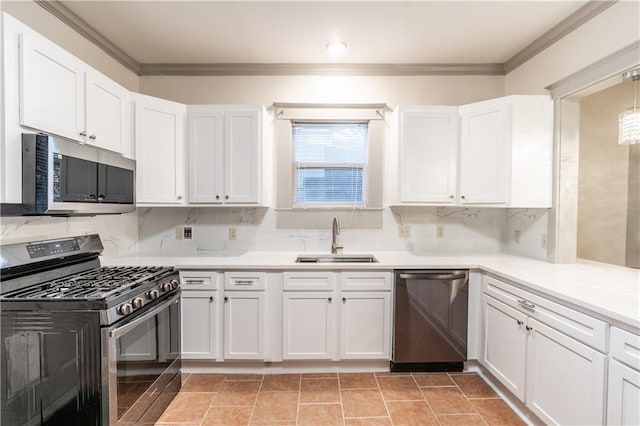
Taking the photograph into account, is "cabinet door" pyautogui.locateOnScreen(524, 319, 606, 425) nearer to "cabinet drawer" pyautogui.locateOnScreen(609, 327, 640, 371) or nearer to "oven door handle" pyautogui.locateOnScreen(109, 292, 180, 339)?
"cabinet drawer" pyautogui.locateOnScreen(609, 327, 640, 371)

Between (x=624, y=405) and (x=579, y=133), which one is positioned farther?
(x=579, y=133)

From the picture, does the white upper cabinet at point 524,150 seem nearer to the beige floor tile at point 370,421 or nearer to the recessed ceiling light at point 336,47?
the recessed ceiling light at point 336,47

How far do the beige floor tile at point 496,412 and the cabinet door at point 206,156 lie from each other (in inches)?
98.7

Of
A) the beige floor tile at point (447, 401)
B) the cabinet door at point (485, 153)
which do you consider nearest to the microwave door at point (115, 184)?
the beige floor tile at point (447, 401)

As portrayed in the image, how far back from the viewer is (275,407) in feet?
6.73

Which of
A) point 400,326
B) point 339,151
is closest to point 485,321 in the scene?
point 400,326

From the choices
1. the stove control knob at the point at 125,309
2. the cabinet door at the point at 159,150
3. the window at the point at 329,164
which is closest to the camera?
the stove control knob at the point at 125,309

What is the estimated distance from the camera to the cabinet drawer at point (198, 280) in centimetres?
238

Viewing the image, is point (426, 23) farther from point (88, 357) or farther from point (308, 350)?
point (88, 357)

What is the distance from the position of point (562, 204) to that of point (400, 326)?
1.60 m

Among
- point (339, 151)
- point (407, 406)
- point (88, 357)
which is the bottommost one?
point (407, 406)

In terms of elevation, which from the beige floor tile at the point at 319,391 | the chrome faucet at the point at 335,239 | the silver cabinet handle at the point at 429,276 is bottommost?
the beige floor tile at the point at 319,391

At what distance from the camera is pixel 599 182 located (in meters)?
2.59

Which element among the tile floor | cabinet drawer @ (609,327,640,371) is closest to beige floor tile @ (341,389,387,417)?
the tile floor
